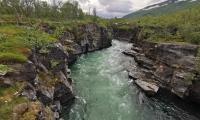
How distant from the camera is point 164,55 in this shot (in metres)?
59.6

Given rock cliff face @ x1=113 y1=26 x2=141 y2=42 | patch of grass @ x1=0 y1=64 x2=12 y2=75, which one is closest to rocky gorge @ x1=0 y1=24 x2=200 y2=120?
patch of grass @ x1=0 y1=64 x2=12 y2=75

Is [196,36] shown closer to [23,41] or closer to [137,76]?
[137,76]

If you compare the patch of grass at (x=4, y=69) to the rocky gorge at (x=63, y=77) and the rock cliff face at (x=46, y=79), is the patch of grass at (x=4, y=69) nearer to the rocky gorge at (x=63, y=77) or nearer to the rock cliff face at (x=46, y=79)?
the rocky gorge at (x=63, y=77)

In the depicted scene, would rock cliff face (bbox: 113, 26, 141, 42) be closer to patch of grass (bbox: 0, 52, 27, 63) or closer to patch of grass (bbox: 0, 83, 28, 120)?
patch of grass (bbox: 0, 52, 27, 63)

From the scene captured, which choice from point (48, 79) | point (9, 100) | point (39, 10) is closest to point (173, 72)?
point (48, 79)

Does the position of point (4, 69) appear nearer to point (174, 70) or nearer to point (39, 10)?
point (174, 70)

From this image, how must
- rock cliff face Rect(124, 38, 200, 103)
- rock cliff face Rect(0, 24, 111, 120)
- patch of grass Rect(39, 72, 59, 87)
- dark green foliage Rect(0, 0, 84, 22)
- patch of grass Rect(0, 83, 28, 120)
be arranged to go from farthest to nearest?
dark green foliage Rect(0, 0, 84, 22) → rock cliff face Rect(124, 38, 200, 103) → patch of grass Rect(39, 72, 59, 87) → rock cliff face Rect(0, 24, 111, 120) → patch of grass Rect(0, 83, 28, 120)

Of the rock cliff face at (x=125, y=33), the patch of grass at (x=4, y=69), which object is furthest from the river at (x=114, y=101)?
the rock cliff face at (x=125, y=33)

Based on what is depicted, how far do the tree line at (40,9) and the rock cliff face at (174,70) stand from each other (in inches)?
2343

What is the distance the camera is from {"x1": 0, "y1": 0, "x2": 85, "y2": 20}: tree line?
347ft

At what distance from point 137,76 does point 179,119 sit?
70.0ft

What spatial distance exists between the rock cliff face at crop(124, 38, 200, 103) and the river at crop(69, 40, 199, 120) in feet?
12.7

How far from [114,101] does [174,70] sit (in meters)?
17.7

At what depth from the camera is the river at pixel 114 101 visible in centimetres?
4019
